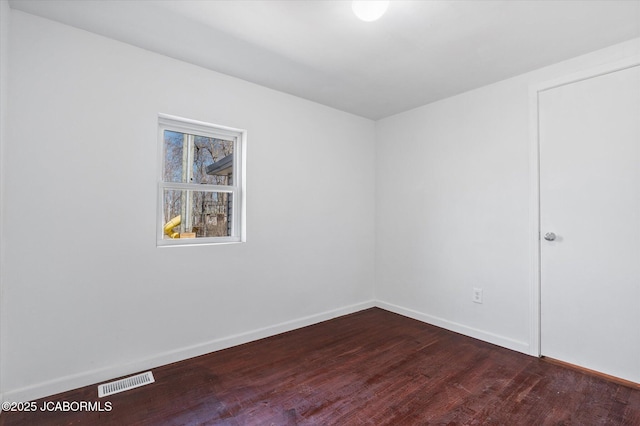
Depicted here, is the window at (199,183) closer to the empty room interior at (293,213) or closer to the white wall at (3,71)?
the empty room interior at (293,213)

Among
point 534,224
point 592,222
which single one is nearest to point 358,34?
point 534,224

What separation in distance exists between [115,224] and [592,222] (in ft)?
11.3

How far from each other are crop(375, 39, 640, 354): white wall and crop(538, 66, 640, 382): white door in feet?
0.44

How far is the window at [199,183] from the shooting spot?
8.05 ft

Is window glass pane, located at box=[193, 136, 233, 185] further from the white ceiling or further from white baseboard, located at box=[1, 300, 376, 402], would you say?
white baseboard, located at box=[1, 300, 376, 402]

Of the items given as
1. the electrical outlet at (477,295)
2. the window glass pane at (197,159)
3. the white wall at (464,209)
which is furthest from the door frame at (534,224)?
the window glass pane at (197,159)

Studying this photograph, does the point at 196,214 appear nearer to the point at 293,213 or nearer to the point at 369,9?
the point at 293,213

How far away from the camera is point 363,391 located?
6.52 ft

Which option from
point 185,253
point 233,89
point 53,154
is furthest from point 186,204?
point 233,89

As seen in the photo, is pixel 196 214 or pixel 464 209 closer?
pixel 196 214

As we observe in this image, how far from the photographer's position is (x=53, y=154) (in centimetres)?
194

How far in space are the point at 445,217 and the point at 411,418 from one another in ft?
6.51

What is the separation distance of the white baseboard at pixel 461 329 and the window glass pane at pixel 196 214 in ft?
6.97

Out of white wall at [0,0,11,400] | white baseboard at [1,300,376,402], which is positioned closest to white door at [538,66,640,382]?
white baseboard at [1,300,376,402]
